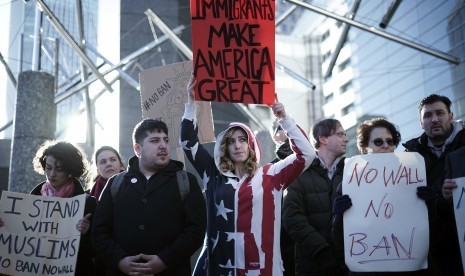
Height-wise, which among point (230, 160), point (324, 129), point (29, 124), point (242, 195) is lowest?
point (242, 195)

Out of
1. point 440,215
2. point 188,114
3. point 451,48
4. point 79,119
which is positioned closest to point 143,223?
point 188,114

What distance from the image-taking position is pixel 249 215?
344cm

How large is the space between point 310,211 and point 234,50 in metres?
1.17

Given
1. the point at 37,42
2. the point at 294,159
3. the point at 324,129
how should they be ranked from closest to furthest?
the point at 294,159 → the point at 324,129 → the point at 37,42

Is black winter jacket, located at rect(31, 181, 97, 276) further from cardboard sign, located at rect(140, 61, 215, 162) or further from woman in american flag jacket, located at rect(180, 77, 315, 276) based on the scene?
cardboard sign, located at rect(140, 61, 215, 162)

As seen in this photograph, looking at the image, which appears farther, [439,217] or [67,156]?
[67,156]

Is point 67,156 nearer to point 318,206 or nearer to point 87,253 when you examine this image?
point 87,253

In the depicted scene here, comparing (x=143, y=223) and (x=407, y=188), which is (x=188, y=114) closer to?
(x=143, y=223)

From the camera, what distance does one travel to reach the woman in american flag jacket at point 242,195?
11.1 feet

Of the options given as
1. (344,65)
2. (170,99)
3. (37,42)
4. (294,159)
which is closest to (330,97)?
(344,65)

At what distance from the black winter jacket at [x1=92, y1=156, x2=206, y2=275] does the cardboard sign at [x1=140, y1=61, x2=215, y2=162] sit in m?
1.71

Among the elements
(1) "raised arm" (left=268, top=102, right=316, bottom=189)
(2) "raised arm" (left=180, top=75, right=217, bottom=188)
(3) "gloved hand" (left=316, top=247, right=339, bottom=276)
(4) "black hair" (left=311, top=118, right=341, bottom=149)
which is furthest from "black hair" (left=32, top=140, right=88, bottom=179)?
(3) "gloved hand" (left=316, top=247, right=339, bottom=276)

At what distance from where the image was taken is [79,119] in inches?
484

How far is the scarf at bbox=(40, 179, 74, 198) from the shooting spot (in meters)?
3.94
